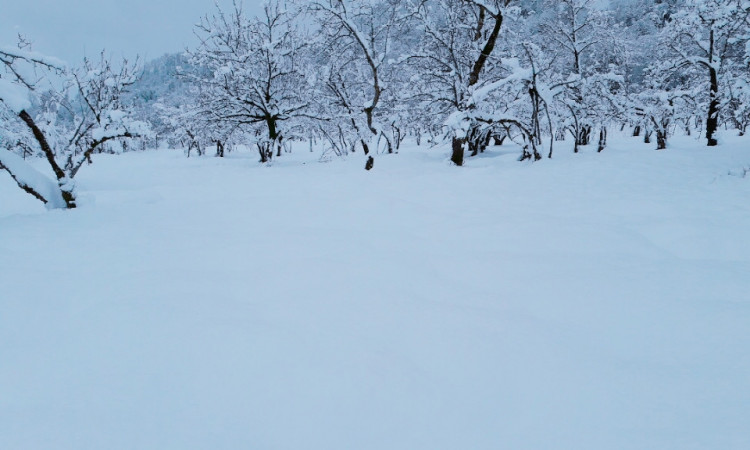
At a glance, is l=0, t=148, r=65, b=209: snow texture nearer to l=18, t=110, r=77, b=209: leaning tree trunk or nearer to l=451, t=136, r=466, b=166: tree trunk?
l=18, t=110, r=77, b=209: leaning tree trunk

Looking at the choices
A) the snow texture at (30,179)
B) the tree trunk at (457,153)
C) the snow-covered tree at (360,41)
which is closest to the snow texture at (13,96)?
the snow texture at (30,179)

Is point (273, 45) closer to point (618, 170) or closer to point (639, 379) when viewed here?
point (618, 170)

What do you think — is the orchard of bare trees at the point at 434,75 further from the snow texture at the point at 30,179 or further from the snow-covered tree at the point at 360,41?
the snow texture at the point at 30,179

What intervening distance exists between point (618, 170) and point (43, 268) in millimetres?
6773

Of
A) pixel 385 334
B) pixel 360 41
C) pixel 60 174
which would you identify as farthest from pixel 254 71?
pixel 385 334

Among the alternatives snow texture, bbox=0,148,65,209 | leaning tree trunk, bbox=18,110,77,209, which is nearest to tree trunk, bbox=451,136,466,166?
leaning tree trunk, bbox=18,110,77,209

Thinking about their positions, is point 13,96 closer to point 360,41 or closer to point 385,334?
point 385,334

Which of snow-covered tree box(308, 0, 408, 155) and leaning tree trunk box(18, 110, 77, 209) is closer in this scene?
leaning tree trunk box(18, 110, 77, 209)

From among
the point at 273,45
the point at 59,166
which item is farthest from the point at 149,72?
the point at 59,166

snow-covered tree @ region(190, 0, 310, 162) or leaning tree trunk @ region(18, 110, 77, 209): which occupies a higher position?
snow-covered tree @ region(190, 0, 310, 162)

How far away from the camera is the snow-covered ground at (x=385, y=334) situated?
1194 mm

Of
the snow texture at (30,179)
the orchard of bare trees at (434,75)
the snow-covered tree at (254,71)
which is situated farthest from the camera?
the snow-covered tree at (254,71)

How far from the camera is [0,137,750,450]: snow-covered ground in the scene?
119 centimetres

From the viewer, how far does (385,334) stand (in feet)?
5.57
